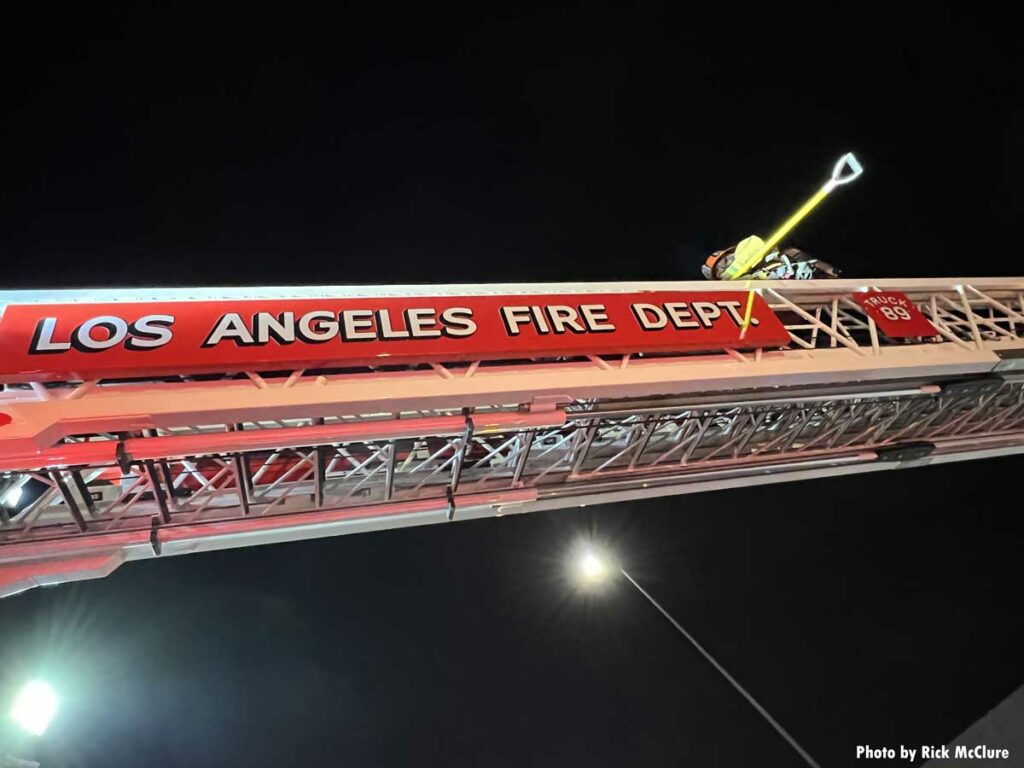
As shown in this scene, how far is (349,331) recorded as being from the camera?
13.8 ft

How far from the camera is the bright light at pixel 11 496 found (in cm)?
396

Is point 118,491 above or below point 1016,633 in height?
above

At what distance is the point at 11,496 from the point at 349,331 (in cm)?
277

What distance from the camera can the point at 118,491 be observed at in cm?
474

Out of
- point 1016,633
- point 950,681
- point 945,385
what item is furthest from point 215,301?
point 1016,633

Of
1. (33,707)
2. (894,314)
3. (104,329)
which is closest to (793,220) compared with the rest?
(894,314)

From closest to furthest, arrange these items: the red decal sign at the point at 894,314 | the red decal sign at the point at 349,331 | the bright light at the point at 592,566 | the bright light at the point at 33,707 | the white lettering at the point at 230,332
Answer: the red decal sign at the point at 349,331
the white lettering at the point at 230,332
the bright light at the point at 33,707
the red decal sign at the point at 894,314
the bright light at the point at 592,566

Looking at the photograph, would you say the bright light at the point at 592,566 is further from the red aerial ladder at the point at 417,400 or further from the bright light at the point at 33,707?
the bright light at the point at 33,707

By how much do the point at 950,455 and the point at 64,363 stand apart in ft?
30.3

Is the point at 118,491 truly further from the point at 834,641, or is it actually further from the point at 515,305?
the point at 834,641

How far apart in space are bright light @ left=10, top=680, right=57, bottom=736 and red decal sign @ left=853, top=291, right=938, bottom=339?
30.8ft

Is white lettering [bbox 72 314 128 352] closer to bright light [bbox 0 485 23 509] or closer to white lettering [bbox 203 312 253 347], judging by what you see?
white lettering [bbox 203 312 253 347]

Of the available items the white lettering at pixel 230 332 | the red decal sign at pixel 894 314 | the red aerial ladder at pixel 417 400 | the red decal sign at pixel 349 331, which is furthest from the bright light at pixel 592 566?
the white lettering at pixel 230 332

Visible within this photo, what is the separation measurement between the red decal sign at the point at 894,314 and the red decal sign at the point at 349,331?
4.65ft
